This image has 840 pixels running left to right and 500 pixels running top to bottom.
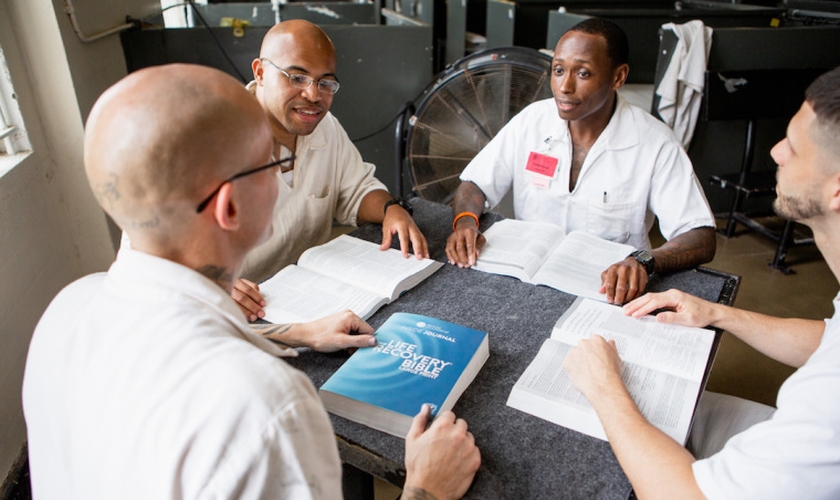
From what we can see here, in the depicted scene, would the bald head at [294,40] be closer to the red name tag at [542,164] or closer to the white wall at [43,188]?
the red name tag at [542,164]

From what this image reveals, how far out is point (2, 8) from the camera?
6.04 feet

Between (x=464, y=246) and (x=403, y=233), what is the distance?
168mm

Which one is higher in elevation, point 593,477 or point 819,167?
point 819,167

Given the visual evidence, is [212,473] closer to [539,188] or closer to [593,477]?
[593,477]

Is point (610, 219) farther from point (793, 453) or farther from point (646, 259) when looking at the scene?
point (793, 453)

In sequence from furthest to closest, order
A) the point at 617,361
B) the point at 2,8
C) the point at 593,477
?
the point at 2,8, the point at 617,361, the point at 593,477

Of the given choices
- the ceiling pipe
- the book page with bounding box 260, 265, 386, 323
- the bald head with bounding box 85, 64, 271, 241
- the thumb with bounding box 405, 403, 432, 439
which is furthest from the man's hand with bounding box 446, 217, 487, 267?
the ceiling pipe

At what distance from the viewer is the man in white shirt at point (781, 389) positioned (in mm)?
705

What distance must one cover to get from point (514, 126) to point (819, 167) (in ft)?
3.75

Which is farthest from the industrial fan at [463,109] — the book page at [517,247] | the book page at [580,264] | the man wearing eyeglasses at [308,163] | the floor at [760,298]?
the floor at [760,298]

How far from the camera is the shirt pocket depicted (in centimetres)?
179

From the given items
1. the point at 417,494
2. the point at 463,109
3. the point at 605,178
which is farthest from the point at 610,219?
the point at 417,494

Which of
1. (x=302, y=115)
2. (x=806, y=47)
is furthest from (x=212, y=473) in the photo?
(x=806, y=47)

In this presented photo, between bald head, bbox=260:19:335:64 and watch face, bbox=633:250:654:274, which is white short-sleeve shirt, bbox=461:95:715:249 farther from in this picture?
bald head, bbox=260:19:335:64
